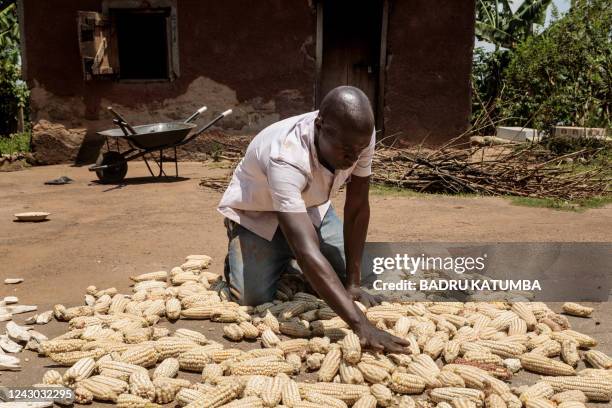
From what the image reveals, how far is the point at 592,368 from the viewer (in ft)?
9.14

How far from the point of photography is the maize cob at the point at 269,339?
9.75 ft

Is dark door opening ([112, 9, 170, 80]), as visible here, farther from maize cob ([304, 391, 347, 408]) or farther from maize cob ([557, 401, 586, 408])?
maize cob ([557, 401, 586, 408])

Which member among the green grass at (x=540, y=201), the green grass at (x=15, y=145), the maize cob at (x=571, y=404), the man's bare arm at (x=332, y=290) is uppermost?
the man's bare arm at (x=332, y=290)

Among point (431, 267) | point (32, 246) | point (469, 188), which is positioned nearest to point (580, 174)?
point (469, 188)

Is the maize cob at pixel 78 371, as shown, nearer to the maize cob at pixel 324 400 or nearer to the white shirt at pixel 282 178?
the maize cob at pixel 324 400

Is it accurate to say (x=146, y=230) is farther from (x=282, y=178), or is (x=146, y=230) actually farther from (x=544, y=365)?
(x=544, y=365)

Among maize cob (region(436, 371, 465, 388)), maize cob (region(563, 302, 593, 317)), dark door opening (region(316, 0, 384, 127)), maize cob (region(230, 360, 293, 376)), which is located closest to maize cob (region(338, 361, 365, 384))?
maize cob (region(230, 360, 293, 376))

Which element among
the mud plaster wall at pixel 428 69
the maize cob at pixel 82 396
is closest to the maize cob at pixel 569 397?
the maize cob at pixel 82 396

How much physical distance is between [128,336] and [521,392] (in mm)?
1898

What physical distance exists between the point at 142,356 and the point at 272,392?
72cm

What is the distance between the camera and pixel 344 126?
274 centimetres

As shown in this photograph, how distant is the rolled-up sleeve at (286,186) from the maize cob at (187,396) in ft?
2.96

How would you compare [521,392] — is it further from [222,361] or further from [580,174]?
[580,174]

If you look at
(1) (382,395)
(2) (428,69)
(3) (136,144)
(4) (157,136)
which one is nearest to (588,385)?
(1) (382,395)
